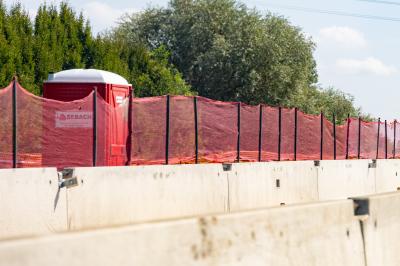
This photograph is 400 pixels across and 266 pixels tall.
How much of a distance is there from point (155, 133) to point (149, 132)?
5.6 inches

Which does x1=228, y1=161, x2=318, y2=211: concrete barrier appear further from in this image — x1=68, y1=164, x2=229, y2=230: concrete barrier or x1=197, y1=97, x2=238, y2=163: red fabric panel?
x1=197, y1=97, x2=238, y2=163: red fabric panel

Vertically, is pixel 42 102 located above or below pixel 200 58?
below

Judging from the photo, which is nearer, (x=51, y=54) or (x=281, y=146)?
(x=281, y=146)

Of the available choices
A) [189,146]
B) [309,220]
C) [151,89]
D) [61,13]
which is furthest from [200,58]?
[309,220]

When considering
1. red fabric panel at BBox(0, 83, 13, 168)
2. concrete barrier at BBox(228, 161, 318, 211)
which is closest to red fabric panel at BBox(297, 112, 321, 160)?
concrete barrier at BBox(228, 161, 318, 211)

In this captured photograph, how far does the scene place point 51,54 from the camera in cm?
4681

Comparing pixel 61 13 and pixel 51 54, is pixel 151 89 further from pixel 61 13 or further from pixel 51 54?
pixel 51 54

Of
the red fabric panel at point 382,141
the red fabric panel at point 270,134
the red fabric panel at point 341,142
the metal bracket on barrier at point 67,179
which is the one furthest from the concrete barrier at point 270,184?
the red fabric panel at point 382,141

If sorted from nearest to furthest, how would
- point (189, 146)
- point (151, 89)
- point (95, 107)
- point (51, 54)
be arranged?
point (95, 107) < point (189, 146) < point (51, 54) < point (151, 89)

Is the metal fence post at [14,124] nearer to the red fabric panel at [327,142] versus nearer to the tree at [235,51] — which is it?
the red fabric panel at [327,142]

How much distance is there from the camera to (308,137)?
28359 mm

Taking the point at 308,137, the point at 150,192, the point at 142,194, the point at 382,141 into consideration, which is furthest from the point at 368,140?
the point at 142,194

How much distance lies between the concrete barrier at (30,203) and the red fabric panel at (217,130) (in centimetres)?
1053

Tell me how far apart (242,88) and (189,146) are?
182 feet
